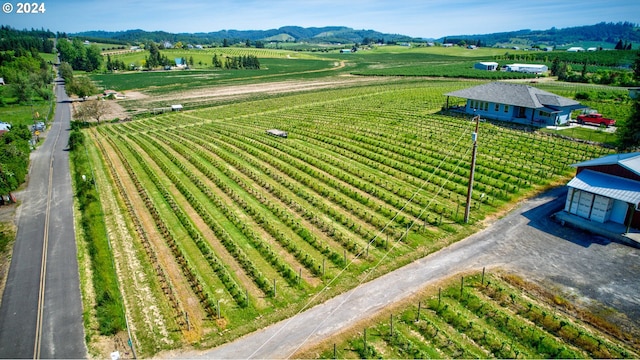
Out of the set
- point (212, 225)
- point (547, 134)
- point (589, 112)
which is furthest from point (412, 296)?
point (589, 112)

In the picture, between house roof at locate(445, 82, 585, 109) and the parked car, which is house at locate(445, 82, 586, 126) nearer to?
house roof at locate(445, 82, 585, 109)

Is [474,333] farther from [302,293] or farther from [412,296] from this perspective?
[302,293]

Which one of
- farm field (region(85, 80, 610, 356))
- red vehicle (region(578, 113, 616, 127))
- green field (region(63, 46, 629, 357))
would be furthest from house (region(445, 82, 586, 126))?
farm field (region(85, 80, 610, 356))

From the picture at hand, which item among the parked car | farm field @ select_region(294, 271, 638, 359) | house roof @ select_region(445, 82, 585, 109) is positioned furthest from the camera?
the parked car

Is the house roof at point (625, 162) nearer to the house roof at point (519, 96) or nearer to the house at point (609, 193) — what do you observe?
the house at point (609, 193)

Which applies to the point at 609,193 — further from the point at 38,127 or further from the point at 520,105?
the point at 38,127
